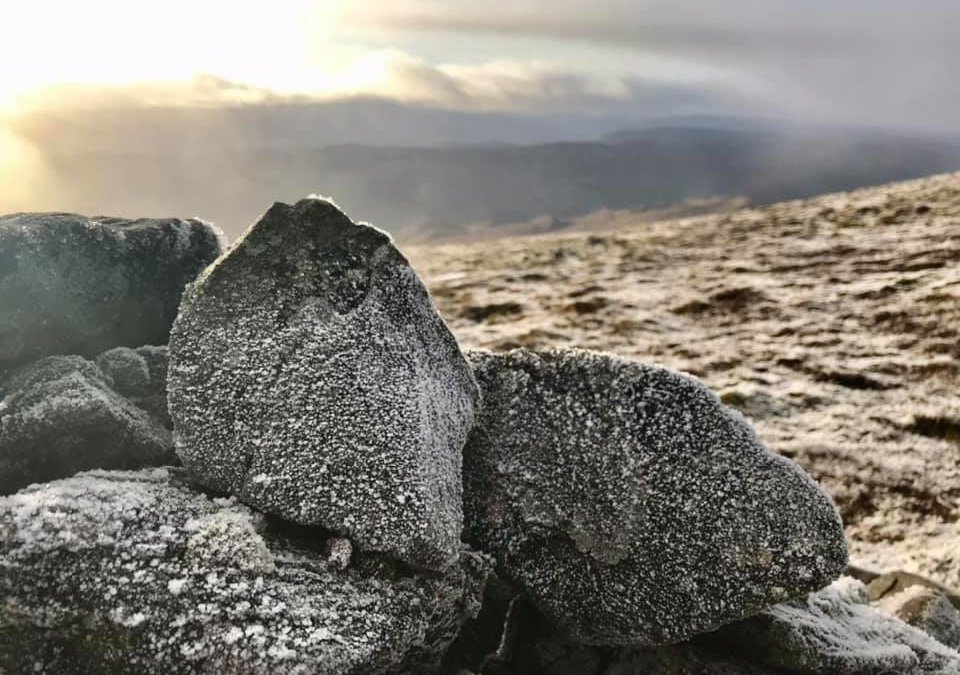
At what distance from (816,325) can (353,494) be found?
16109 mm

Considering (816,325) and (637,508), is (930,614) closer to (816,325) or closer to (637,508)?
(637,508)

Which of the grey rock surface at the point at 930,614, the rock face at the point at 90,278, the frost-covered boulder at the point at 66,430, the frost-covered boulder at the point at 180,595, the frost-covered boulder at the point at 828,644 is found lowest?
the grey rock surface at the point at 930,614

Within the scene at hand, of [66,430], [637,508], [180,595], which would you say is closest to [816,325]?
[637,508]

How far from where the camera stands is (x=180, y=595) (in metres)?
4.84

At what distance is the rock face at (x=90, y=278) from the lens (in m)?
6.59

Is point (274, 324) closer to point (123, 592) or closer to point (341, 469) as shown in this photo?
point (341, 469)

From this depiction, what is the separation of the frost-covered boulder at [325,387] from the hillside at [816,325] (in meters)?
7.60

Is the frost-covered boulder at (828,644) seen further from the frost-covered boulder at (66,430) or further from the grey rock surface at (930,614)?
the frost-covered boulder at (66,430)

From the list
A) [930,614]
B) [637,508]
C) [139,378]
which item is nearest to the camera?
[637,508]

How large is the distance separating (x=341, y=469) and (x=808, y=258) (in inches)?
914

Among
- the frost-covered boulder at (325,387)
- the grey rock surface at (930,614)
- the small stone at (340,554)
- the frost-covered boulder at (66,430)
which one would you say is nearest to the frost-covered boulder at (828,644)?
the grey rock surface at (930,614)

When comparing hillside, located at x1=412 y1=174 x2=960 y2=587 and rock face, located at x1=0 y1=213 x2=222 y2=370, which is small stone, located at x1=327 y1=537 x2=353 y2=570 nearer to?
rock face, located at x1=0 y1=213 x2=222 y2=370

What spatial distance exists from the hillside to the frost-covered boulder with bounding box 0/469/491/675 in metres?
8.14

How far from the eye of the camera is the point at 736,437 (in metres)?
6.54
